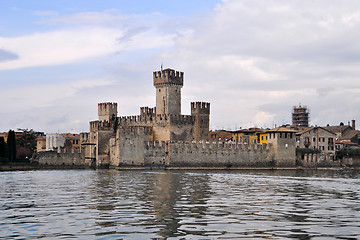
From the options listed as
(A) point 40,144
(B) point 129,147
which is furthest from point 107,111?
(A) point 40,144

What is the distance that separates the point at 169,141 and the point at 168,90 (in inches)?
361

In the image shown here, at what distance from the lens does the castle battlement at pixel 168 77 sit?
71938 mm

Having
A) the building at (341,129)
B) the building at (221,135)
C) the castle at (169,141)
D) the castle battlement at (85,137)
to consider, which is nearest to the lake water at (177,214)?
the castle at (169,141)

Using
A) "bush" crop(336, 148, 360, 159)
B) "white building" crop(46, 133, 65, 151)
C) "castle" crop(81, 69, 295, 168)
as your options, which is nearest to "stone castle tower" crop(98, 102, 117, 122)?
"castle" crop(81, 69, 295, 168)

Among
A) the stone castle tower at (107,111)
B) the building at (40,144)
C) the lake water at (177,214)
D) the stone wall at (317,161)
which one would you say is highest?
the stone castle tower at (107,111)

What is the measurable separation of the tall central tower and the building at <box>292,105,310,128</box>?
4921 cm

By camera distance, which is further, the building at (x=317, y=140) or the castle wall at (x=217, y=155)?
the building at (x=317, y=140)

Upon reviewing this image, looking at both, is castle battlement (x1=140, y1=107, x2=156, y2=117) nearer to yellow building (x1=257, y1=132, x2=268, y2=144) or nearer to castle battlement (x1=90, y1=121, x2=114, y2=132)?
castle battlement (x1=90, y1=121, x2=114, y2=132)

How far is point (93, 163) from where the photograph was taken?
66.2m

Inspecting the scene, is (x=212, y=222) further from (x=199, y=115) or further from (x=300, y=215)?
(x=199, y=115)

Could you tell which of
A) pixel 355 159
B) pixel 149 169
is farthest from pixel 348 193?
pixel 355 159

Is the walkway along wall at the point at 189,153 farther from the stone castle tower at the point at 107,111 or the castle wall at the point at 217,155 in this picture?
the stone castle tower at the point at 107,111

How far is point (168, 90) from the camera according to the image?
71938mm

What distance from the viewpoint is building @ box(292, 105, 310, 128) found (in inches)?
4540
